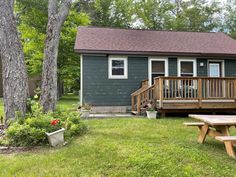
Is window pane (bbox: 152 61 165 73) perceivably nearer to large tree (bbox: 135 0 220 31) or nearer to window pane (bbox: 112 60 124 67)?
window pane (bbox: 112 60 124 67)

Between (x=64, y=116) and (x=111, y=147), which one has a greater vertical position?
(x=64, y=116)

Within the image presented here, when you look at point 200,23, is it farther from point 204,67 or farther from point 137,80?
point 137,80

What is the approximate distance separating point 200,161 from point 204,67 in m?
8.52

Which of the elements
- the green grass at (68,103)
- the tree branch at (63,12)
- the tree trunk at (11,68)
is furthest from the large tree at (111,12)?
the tree trunk at (11,68)

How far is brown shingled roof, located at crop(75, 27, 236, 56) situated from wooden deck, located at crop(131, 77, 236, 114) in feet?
7.63

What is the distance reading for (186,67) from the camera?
447 inches

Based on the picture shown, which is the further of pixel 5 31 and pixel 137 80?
pixel 137 80

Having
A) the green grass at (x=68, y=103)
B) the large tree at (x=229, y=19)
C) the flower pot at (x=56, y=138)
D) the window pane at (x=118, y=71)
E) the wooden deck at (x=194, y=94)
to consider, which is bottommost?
the flower pot at (x=56, y=138)

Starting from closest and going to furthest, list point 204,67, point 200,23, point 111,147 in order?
point 111,147 < point 204,67 < point 200,23

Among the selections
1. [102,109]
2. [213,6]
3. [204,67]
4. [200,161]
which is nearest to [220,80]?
[204,67]

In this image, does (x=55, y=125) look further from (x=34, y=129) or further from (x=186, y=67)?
(x=186, y=67)

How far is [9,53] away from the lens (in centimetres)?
561

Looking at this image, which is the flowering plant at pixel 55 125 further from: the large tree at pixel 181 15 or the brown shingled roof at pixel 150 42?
the large tree at pixel 181 15

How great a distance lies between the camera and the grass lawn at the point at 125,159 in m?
3.38
